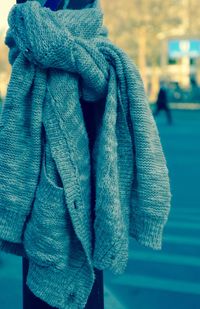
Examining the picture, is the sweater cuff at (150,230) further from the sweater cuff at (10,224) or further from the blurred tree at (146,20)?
the blurred tree at (146,20)

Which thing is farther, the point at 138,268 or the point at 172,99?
the point at 172,99

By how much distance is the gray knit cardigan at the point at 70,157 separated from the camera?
208cm

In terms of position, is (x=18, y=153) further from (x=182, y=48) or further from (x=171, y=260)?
(x=182, y=48)

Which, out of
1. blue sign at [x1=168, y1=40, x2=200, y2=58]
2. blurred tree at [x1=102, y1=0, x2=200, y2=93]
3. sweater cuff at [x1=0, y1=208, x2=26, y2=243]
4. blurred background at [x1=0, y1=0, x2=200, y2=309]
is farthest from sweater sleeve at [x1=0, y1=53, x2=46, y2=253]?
blue sign at [x1=168, y1=40, x2=200, y2=58]

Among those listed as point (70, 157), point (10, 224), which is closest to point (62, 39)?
point (70, 157)

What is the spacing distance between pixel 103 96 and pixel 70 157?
0.97ft

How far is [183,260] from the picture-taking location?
5457 millimetres

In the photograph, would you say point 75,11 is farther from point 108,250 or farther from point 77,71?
point 108,250

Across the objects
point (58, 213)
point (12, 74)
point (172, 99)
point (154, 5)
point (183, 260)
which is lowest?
point (172, 99)

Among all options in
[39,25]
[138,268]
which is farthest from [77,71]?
[138,268]

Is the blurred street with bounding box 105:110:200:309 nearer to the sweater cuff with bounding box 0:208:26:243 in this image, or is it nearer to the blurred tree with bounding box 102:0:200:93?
the sweater cuff with bounding box 0:208:26:243

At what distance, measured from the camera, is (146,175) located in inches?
84.7

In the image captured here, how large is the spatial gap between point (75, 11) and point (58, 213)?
75 centimetres

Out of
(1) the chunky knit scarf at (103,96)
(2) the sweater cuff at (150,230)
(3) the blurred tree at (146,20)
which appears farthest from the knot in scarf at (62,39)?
(3) the blurred tree at (146,20)
